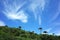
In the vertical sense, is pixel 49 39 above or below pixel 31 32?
Answer: below

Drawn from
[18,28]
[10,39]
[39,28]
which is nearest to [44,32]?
[39,28]

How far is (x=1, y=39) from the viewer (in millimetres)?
70062

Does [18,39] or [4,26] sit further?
[4,26]

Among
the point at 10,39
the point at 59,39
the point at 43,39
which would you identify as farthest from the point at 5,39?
the point at 59,39

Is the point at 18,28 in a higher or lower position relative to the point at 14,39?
higher

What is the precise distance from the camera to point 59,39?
99062mm

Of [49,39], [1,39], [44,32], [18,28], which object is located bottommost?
[1,39]

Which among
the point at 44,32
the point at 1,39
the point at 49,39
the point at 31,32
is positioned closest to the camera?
the point at 1,39

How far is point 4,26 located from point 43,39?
1440 inches

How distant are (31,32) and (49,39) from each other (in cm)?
2266

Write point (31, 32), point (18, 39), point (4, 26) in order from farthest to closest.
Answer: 1. point (4, 26)
2. point (31, 32)
3. point (18, 39)

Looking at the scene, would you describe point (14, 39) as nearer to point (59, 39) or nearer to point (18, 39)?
point (18, 39)

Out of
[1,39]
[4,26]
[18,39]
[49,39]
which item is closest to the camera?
[1,39]

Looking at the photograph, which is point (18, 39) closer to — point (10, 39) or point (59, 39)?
point (10, 39)
